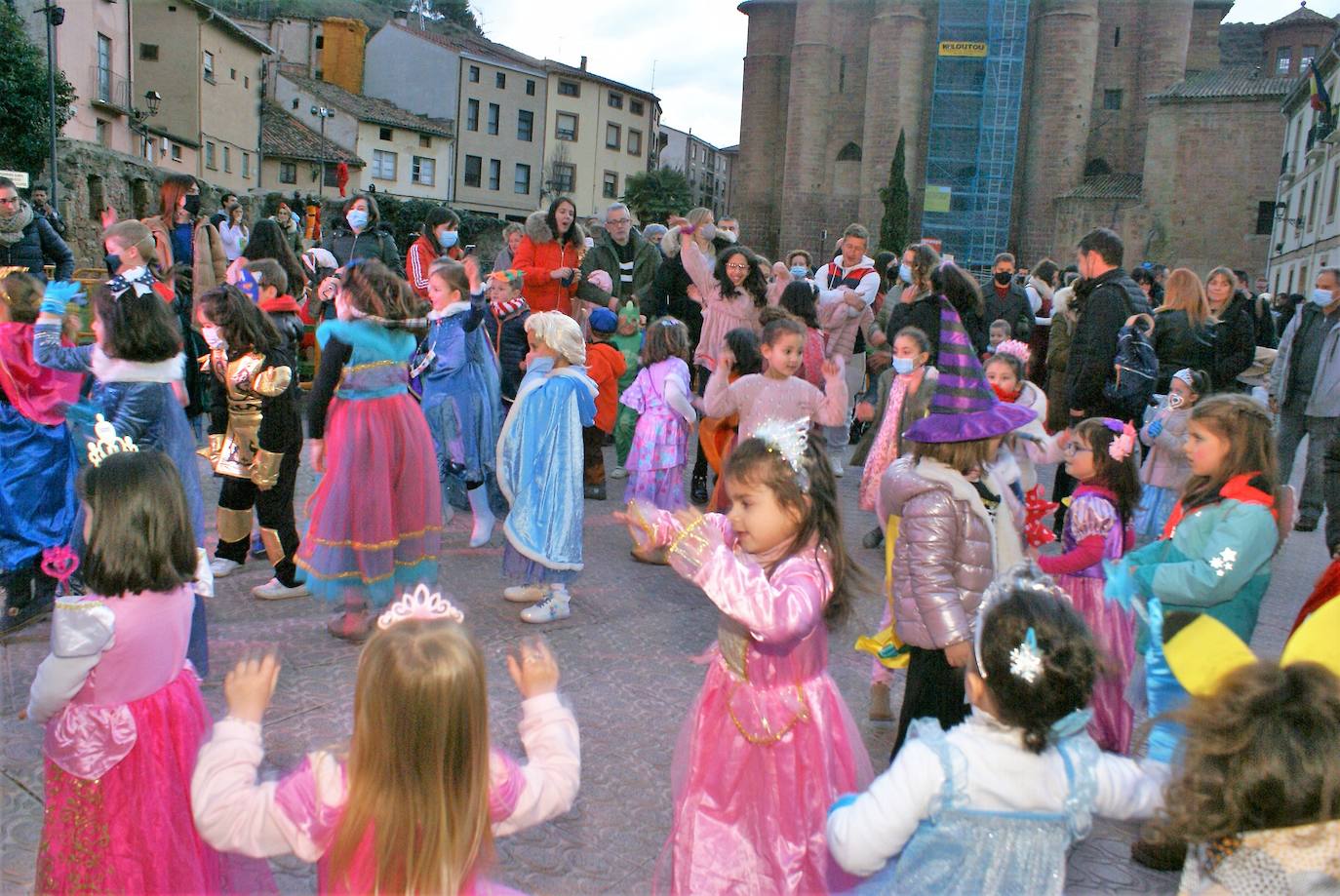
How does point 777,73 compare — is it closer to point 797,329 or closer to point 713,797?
point 797,329

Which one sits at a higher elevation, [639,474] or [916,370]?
[916,370]

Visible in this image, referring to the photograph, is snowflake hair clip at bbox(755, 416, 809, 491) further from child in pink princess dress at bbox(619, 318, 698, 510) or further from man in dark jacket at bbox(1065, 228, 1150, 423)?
man in dark jacket at bbox(1065, 228, 1150, 423)

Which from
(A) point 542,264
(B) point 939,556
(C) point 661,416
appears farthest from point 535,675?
(A) point 542,264

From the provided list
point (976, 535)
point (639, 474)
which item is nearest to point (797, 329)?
point (639, 474)

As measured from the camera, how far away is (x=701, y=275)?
30.6 ft

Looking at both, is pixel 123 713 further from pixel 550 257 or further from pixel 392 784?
pixel 550 257

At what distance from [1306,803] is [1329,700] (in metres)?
0.19

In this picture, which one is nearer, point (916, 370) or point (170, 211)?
point (916, 370)

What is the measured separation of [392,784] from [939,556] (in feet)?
6.47

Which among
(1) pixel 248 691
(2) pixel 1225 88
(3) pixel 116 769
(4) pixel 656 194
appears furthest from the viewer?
(4) pixel 656 194

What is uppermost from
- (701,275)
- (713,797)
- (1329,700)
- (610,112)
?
(610,112)

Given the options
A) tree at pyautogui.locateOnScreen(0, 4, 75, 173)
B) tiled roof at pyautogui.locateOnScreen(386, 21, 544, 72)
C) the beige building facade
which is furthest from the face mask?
the beige building facade

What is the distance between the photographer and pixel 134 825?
2617 mm

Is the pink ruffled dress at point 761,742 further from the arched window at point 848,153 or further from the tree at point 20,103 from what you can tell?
the arched window at point 848,153
